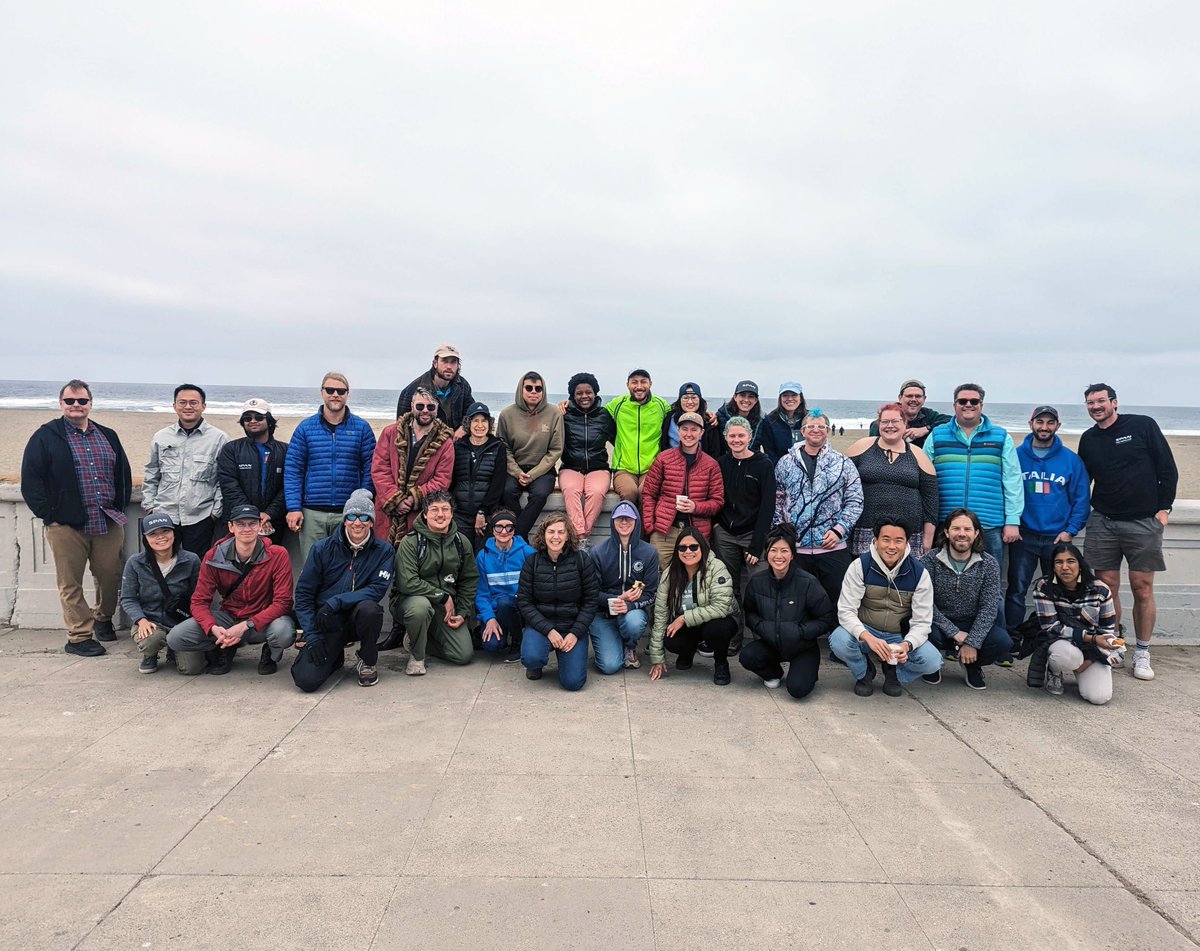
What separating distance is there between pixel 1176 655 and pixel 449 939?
6215 mm

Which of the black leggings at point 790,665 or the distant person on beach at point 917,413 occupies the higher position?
the distant person on beach at point 917,413

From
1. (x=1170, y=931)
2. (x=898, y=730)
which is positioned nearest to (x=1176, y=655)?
(x=898, y=730)

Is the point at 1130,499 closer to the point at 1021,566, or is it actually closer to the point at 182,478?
the point at 1021,566

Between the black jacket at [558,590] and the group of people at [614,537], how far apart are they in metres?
0.02

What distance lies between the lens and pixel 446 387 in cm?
652

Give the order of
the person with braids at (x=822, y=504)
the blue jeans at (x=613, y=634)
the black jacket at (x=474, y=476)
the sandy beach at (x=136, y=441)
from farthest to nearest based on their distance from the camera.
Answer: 1. the sandy beach at (x=136, y=441)
2. the black jacket at (x=474, y=476)
3. the person with braids at (x=822, y=504)
4. the blue jeans at (x=613, y=634)

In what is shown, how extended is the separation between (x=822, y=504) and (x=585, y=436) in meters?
2.03

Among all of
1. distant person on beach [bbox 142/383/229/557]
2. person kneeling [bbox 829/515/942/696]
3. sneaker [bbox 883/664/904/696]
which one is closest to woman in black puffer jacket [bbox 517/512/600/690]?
person kneeling [bbox 829/515/942/696]

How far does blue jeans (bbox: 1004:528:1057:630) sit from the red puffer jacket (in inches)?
94.2

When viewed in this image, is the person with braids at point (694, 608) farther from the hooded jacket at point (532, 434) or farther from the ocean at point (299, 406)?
the ocean at point (299, 406)

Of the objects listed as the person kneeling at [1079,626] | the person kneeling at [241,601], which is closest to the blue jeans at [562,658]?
the person kneeling at [241,601]

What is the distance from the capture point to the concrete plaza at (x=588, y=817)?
255cm

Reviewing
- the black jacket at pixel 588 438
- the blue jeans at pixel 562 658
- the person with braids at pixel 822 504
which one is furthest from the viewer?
the black jacket at pixel 588 438

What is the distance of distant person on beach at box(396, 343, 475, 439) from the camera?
6379 mm
